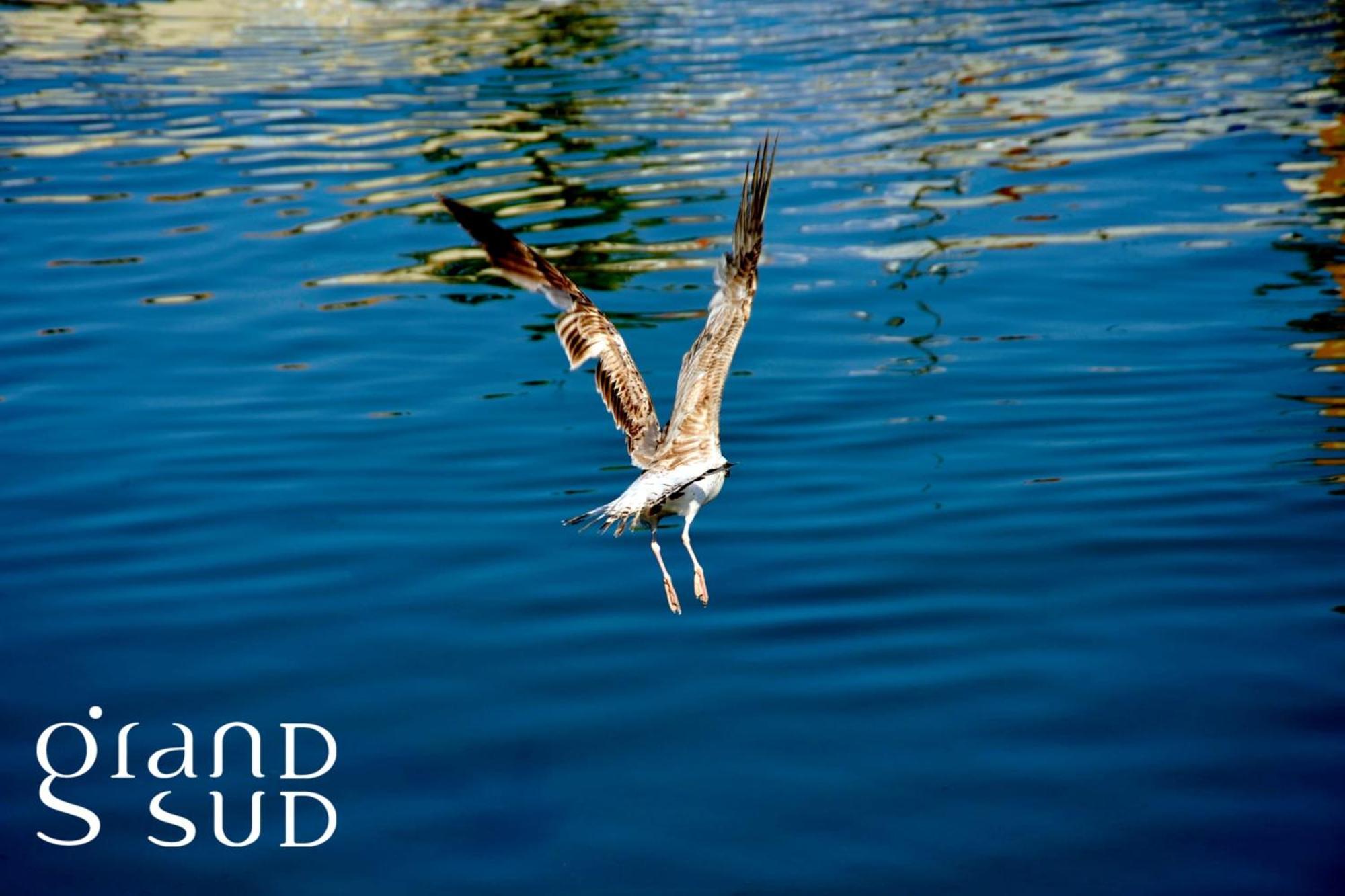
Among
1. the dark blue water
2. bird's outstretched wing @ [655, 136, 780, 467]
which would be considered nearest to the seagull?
bird's outstretched wing @ [655, 136, 780, 467]

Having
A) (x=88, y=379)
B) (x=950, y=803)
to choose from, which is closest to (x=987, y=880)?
(x=950, y=803)

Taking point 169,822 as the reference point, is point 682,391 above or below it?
above

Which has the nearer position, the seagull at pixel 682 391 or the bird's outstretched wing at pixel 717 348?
the seagull at pixel 682 391

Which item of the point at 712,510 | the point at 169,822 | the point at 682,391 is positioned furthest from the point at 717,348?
the point at 169,822

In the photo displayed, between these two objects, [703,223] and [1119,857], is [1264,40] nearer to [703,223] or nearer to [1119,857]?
[703,223]

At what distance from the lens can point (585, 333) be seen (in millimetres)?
8273

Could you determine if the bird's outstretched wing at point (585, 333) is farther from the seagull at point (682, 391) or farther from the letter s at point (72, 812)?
the letter s at point (72, 812)

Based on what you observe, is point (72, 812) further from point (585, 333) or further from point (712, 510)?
point (712, 510)

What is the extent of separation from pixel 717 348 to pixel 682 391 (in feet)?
1.09

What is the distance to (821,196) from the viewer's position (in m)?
16.8

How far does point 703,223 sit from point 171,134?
29.6ft

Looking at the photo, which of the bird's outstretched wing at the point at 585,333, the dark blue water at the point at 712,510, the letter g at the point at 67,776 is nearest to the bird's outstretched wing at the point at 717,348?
the bird's outstretched wing at the point at 585,333

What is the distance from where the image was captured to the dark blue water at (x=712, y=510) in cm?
670

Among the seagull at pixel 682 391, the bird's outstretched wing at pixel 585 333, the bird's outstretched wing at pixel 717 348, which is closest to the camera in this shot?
the seagull at pixel 682 391
